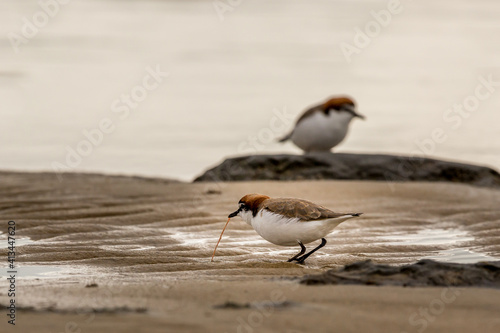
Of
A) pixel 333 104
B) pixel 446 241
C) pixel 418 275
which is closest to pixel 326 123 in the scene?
pixel 333 104

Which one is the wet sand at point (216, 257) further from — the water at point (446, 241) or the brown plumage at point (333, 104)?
the brown plumage at point (333, 104)

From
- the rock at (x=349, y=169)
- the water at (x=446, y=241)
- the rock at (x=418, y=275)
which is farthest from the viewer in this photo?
the rock at (x=349, y=169)

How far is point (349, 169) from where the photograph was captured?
37.4 ft

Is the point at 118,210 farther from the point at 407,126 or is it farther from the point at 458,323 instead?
the point at 407,126

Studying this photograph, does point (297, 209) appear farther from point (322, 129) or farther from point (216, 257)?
point (322, 129)

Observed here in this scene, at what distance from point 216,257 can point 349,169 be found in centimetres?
452

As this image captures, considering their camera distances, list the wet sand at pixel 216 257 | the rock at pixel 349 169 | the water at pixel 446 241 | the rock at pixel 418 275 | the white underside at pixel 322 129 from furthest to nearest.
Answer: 1. the white underside at pixel 322 129
2. the rock at pixel 349 169
3. the water at pixel 446 241
4. the rock at pixel 418 275
5. the wet sand at pixel 216 257

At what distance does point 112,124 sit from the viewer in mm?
15891

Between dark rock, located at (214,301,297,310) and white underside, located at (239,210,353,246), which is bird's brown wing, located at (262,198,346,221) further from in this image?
dark rock, located at (214,301,297,310)

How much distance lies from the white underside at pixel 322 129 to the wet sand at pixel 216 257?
259 centimetres

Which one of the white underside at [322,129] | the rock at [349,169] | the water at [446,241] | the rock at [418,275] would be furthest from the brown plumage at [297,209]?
the white underside at [322,129]

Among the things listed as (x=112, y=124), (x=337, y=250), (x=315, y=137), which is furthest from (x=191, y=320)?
(x=112, y=124)

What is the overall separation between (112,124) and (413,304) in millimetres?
11446

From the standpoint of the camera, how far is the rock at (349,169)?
11.3m
